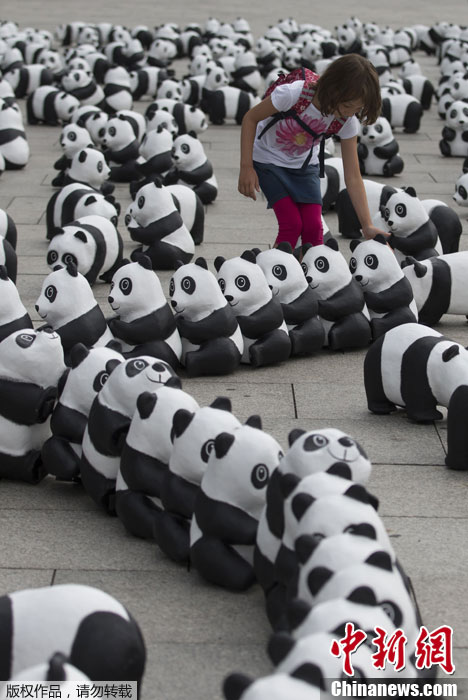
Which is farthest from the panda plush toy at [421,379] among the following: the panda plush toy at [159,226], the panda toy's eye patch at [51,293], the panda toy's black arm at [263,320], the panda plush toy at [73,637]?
the panda plush toy at [159,226]

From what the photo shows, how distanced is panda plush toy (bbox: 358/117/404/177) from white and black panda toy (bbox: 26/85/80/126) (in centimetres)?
346

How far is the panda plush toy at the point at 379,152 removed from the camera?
9.88 metres

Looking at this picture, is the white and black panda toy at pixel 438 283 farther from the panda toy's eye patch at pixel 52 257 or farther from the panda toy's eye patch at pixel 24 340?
the panda toy's eye patch at pixel 24 340

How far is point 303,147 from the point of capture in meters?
6.56

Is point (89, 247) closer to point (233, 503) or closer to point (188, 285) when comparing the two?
point (188, 285)

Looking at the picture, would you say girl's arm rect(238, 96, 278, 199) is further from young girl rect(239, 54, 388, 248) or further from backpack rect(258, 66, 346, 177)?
backpack rect(258, 66, 346, 177)

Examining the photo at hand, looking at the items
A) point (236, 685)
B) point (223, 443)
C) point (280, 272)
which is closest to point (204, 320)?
point (280, 272)

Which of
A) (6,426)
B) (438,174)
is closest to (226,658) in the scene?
(6,426)

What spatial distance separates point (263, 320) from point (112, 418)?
171 centimetres

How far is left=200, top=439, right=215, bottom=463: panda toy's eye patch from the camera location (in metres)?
3.72

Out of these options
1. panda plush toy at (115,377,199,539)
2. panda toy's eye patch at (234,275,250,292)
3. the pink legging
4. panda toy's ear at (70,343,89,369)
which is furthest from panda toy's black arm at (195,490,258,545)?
the pink legging

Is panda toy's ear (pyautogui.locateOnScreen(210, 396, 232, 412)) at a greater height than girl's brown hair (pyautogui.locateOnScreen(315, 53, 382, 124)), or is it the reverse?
girl's brown hair (pyautogui.locateOnScreen(315, 53, 382, 124))

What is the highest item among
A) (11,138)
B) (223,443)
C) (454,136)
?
(223,443)

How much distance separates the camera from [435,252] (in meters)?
6.87
